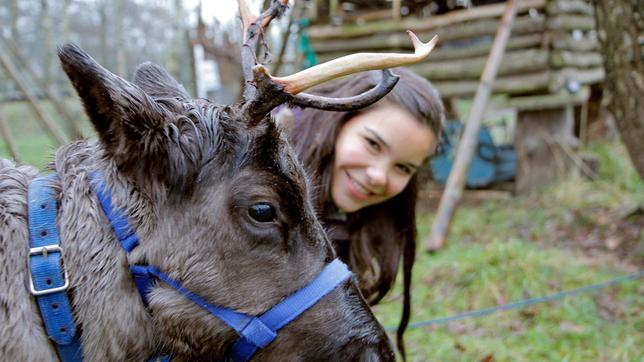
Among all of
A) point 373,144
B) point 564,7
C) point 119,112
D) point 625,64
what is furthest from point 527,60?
point 119,112

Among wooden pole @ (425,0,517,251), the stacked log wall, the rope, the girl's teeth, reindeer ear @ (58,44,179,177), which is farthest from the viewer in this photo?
the stacked log wall

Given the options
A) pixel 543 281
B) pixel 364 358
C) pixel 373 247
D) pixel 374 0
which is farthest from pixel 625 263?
pixel 374 0

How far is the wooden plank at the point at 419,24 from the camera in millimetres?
8578

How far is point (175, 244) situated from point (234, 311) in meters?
0.28

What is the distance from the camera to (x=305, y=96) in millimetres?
2043

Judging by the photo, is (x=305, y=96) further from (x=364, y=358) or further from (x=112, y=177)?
(x=364, y=358)

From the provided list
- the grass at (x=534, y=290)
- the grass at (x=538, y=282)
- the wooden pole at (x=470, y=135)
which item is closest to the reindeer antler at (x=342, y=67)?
the grass at (x=538, y=282)

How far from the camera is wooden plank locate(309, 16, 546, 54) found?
339 inches

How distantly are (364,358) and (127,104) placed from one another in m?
1.10

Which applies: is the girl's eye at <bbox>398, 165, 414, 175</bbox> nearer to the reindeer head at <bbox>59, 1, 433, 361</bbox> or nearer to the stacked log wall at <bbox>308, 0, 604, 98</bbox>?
the reindeer head at <bbox>59, 1, 433, 361</bbox>

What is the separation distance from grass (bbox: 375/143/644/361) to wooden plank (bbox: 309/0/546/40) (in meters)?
2.67

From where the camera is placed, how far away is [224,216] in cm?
197

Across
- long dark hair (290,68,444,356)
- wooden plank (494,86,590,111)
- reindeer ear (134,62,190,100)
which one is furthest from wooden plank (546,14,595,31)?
reindeer ear (134,62,190,100)

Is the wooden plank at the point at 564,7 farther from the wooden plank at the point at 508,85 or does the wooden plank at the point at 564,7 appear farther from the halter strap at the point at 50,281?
the halter strap at the point at 50,281
